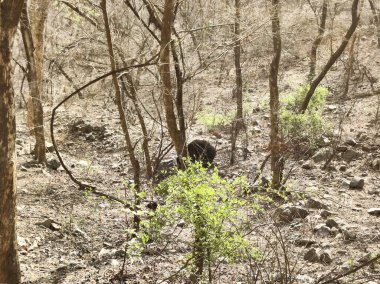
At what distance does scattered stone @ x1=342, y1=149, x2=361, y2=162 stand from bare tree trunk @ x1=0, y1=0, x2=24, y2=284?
25.6 ft

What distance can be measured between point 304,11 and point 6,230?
18.0 m

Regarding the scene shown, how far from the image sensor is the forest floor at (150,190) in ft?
17.4

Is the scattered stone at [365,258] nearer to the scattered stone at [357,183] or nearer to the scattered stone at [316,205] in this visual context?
the scattered stone at [316,205]

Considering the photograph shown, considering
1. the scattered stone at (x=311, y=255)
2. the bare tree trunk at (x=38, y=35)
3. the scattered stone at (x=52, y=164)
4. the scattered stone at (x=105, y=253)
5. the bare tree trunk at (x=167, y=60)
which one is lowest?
the scattered stone at (x=311, y=255)

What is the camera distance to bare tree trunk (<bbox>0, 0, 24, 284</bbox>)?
3.53 m

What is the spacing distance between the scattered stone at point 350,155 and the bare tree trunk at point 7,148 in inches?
308

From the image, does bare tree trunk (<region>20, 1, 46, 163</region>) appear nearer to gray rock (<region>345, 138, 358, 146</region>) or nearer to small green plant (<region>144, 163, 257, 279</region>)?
small green plant (<region>144, 163, 257, 279</region>)

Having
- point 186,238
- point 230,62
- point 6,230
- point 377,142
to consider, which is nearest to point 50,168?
point 186,238

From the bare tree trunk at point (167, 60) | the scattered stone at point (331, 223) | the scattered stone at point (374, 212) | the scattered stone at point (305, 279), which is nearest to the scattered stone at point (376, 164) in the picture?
the scattered stone at point (374, 212)

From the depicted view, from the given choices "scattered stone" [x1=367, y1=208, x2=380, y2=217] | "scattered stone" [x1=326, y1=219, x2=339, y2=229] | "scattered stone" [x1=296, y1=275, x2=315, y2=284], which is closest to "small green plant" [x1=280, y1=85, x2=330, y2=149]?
"scattered stone" [x1=367, y1=208, x2=380, y2=217]

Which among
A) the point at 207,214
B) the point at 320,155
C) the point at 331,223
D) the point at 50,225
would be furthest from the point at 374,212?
the point at 50,225

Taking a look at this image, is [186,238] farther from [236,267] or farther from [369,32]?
[369,32]

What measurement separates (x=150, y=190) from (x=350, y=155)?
16.8 feet

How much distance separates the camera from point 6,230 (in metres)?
3.75
